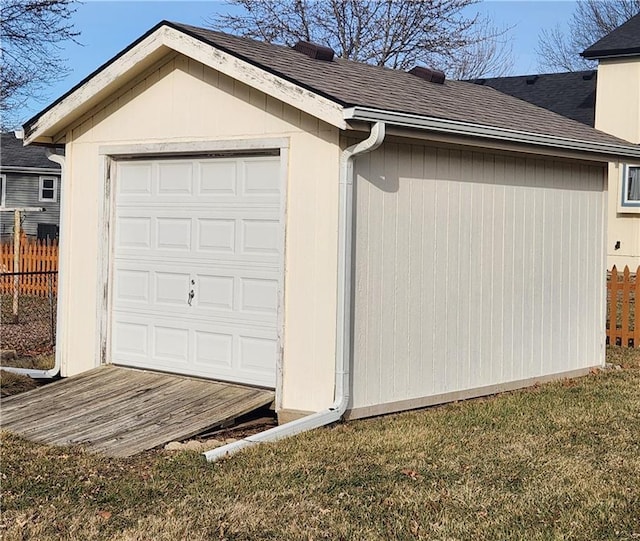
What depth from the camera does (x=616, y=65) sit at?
23.2m

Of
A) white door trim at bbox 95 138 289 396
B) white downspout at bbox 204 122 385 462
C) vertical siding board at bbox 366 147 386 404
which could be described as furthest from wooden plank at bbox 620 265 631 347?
white door trim at bbox 95 138 289 396

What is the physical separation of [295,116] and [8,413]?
357 centimetres

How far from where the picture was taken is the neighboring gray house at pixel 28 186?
1396 inches

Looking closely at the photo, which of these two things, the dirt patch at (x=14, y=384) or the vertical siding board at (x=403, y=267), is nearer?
the vertical siding board at (x=403, y=267)

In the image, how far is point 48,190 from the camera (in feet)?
120

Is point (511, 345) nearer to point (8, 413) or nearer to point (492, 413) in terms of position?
point (492, 413)

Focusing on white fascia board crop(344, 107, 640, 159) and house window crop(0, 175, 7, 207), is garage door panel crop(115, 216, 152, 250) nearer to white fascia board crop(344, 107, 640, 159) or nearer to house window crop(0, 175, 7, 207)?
white fascia board crop(344, 107, 640, 159)

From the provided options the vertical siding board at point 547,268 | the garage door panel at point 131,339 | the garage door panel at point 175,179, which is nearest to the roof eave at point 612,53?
the vertical siding board at point 547,268

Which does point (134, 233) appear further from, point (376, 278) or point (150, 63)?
point (376, 278)

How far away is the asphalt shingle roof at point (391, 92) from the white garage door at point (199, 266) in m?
0.92

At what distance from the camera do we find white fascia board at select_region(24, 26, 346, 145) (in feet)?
25.0

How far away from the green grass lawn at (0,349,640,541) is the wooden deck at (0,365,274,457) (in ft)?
1.16

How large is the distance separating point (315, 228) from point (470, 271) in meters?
1.90

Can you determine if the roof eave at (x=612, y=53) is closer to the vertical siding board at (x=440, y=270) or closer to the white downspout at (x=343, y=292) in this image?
the vertical siding board at (x=440, y=270)
